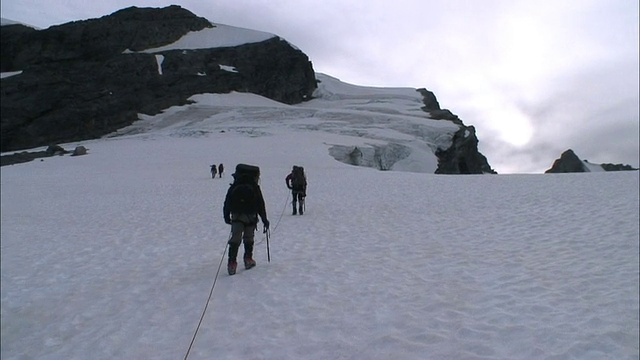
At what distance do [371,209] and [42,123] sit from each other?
231ft

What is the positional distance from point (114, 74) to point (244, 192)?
8109cm

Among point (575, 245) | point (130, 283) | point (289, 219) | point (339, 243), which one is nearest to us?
point (130, 283)

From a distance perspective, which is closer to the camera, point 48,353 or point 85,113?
point 48,353

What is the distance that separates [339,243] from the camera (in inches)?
463

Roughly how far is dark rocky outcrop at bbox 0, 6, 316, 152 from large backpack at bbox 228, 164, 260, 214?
219ft

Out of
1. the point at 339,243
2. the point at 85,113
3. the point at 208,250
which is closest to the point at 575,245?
the point at 339,243

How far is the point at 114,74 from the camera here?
263ft

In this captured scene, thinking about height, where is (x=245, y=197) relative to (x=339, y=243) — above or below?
above

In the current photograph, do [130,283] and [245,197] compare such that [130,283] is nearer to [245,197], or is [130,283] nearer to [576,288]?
[245,197]

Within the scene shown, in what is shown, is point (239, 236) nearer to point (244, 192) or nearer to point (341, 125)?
point (244, 192)

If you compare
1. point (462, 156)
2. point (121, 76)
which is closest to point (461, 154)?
point (462, 156)

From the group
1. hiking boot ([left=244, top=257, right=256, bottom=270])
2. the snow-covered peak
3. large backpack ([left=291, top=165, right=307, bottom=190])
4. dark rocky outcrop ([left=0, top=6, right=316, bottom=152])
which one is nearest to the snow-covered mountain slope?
dark rocky outcrop ([left=0, top=6, right=316, bottom=152])

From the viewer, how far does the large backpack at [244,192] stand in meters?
8.52

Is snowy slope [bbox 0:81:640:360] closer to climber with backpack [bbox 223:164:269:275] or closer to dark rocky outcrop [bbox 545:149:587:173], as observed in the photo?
climber with backpack [bbox 223:164:269:275]
